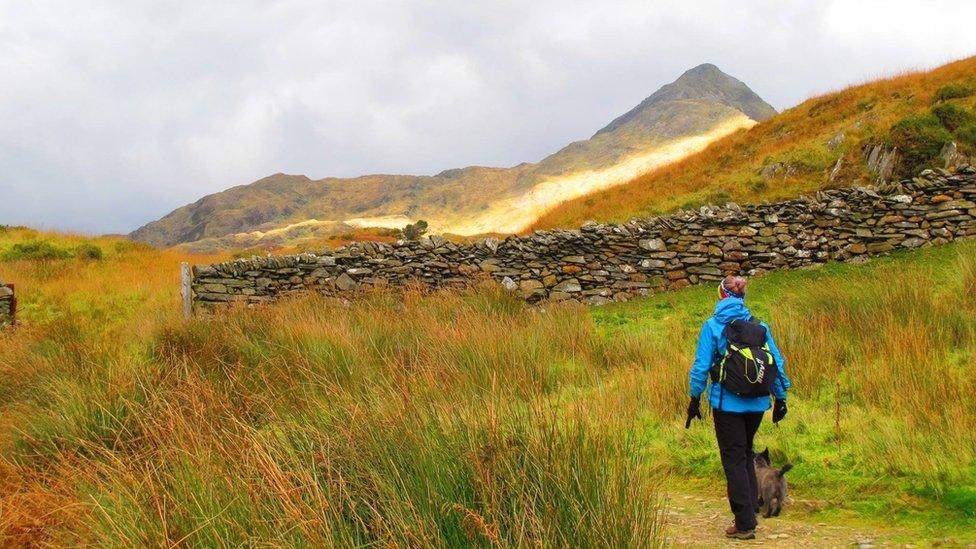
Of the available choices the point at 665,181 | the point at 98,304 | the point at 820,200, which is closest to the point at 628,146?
the point at 665,181

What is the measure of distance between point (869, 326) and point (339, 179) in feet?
243

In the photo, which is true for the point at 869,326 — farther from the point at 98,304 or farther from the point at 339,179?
the point at 339,179

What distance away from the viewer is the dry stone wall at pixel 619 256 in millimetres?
12703

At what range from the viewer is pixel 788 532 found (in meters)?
4.06

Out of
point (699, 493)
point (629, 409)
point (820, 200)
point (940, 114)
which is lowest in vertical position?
point (699, 493)

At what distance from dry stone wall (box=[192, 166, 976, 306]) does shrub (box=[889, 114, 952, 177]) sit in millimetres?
2463

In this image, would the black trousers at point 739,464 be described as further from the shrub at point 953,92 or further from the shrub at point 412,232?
the shrub at point 412,232

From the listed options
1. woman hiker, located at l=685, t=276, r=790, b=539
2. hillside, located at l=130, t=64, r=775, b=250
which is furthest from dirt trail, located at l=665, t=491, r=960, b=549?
hillside, located at l=130, t=64, r=775, b=250

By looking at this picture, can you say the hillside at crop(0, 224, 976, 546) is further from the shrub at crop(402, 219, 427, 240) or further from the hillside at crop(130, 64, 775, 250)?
the hillside at crop(130, 64, 775, 250)

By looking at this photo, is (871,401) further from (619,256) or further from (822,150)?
(822,150)

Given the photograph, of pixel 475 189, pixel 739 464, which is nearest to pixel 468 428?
pixel 739 464

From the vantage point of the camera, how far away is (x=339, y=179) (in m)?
77.6

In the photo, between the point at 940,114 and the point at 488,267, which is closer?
the point at 488,267

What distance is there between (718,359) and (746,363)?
0.60 feet
